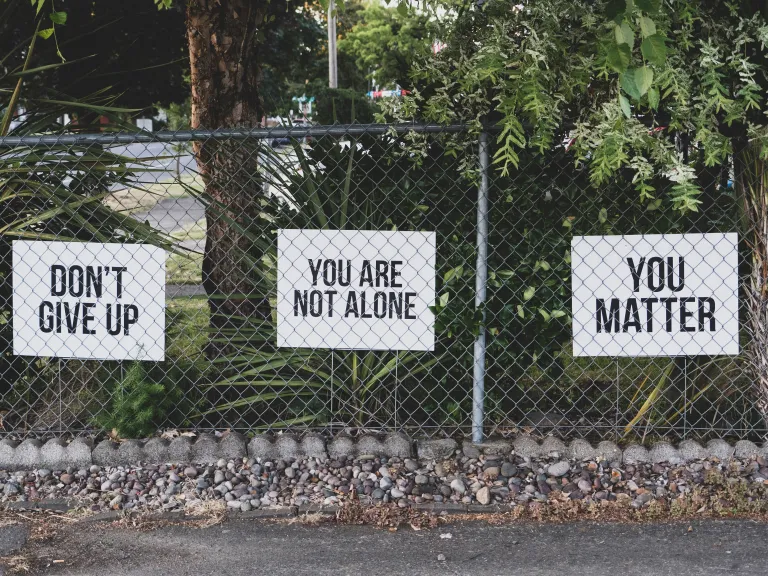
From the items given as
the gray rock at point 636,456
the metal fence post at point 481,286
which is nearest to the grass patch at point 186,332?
the metal fence post at point 481,286

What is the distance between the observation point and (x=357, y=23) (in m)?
35.2

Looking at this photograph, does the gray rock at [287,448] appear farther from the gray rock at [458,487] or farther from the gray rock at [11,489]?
the gray rock at [11,489]

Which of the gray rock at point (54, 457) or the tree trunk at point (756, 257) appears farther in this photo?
the gray rock at point (54, 457)

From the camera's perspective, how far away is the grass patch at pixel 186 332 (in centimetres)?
494

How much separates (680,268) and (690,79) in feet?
3.29

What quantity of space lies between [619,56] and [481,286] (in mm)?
1877

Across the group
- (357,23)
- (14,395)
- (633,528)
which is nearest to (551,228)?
(633,528)

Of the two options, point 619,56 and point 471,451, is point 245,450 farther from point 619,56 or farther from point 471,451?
point 619,56

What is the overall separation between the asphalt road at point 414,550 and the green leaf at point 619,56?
6.55ft

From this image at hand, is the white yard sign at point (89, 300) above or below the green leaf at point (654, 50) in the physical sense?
below

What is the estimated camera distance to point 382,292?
446 centimetres

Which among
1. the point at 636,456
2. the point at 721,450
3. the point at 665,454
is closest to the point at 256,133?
the point at 636,456

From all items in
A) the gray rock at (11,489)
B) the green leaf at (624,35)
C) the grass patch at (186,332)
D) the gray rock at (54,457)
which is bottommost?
the gray rock at (11,489)

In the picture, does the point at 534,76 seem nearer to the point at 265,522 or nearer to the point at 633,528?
the point at 633,528
